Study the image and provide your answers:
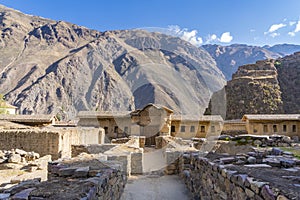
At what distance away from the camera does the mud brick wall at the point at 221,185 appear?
3.71 m

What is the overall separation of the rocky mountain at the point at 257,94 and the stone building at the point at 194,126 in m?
21.4

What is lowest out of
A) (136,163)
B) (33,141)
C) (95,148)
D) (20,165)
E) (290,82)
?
(20,165)

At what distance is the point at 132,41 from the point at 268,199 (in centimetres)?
2186

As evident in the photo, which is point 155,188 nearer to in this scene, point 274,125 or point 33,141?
point 33,141

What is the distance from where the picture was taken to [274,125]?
32875 millimetres

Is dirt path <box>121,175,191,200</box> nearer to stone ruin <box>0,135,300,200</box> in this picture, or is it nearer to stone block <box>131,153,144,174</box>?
stone ruin <box>0,135,300,200</box>

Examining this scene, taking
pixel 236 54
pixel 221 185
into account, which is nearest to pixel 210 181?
pixel 221 185

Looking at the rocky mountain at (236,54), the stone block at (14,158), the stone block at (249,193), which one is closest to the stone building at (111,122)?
the stone block at (14,158)

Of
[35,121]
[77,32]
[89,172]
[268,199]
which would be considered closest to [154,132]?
[35,121]

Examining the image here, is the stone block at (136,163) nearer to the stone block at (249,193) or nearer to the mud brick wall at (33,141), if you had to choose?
the mud brick wall at (33,141)

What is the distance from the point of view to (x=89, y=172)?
627cm

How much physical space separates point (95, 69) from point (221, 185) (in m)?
51.9

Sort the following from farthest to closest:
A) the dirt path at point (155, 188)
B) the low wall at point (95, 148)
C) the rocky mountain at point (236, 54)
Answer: the rocky mountain at point (236, 54), the low wall at point (95, 148), the dirt path at point (155, 188)

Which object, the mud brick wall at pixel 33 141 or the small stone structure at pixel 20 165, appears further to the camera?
the mud brick wall at pixel 33 141
